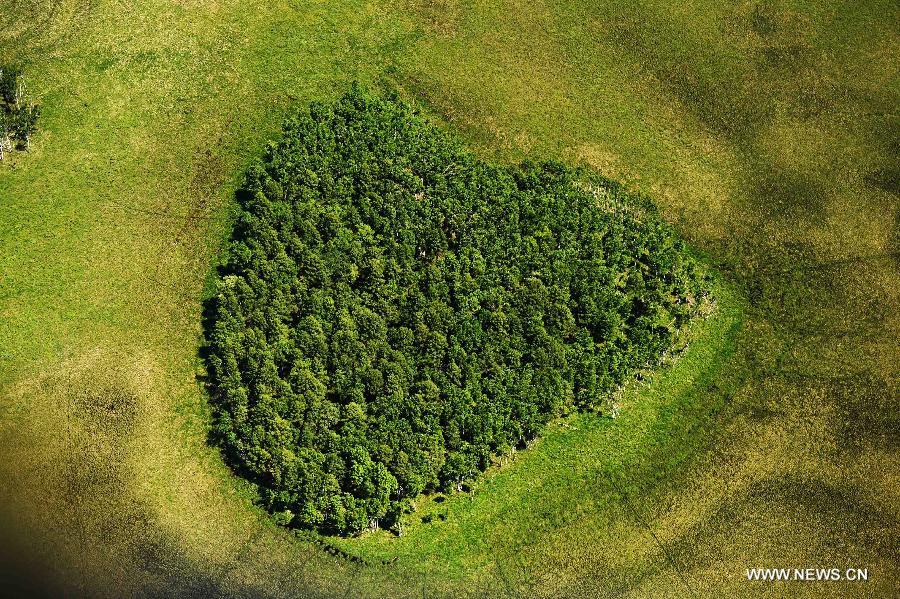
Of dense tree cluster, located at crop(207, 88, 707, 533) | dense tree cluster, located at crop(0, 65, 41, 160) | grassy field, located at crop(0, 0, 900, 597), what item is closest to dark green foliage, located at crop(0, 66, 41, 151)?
dense tree cluster, located at crop(0, 65, 41, 160)

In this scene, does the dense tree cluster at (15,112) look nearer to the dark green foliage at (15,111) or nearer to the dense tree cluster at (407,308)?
the dark green foliage at (15,111)

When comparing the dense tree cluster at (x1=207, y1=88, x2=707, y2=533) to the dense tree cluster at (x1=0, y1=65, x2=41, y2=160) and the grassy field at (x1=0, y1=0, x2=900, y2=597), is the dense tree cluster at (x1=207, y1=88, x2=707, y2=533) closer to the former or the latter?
the grassy field at (x1=0, y1=0, x2=900, y2=597)

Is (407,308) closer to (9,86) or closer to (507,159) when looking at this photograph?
(507,159)

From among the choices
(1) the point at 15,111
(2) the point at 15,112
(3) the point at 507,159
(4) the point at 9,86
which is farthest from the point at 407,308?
(4) the point at 9,86

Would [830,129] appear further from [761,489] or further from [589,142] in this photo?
[761,489]

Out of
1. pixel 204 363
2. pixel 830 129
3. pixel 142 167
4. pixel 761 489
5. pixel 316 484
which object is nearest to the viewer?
pixel 316 484

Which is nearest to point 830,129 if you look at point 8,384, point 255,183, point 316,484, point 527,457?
point 527,457
